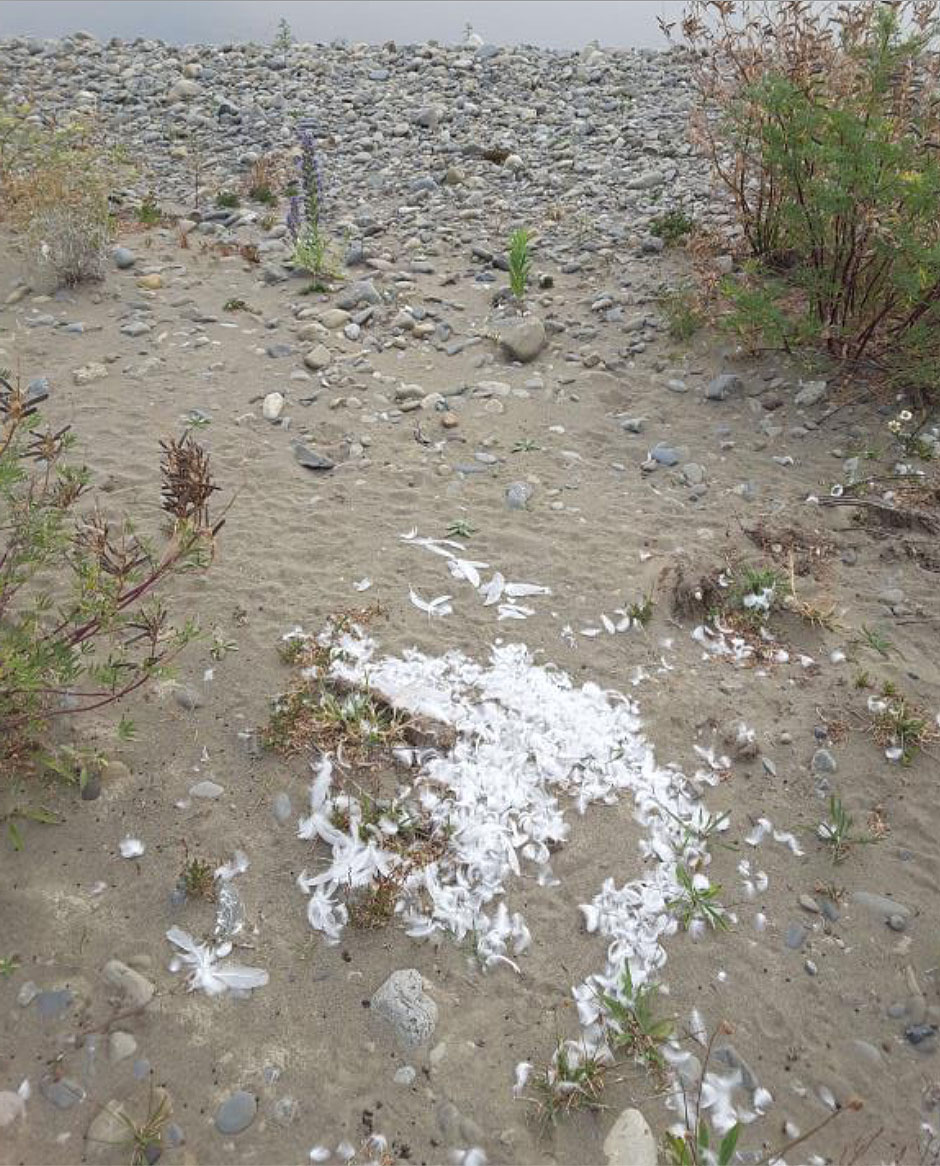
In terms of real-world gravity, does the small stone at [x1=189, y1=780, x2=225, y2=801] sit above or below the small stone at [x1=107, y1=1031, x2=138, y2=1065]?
above

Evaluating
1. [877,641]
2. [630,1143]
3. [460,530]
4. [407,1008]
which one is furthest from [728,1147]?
[460,530]

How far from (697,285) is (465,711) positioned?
14.8ft

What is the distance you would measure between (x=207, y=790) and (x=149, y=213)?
6.60 metres

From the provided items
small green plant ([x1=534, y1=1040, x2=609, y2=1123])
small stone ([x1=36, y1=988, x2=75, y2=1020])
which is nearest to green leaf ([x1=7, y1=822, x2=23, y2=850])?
small stone ([x1=36, y1=988, x2=75, y2=1020])

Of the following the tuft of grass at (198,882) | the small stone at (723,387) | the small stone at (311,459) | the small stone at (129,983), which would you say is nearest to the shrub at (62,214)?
the small stone at (311,459)

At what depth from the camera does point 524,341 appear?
21.0 ft

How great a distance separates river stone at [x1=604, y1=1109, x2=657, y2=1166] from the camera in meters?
2.51

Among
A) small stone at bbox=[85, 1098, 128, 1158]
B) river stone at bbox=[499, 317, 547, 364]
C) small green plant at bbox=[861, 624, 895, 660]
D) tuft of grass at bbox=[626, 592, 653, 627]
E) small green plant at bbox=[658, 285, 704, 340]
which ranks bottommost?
small stone at bbox=[85, 1098, 128, 1158]

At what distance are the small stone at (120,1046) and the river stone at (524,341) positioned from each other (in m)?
4.85

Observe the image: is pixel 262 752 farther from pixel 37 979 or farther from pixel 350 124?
pixel 350 124

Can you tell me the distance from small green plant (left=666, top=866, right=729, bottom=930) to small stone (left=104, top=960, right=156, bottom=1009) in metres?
1.64

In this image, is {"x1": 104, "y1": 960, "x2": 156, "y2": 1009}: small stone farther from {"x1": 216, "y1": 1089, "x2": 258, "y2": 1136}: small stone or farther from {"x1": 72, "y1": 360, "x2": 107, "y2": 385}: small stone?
{"x1": 72, "y1": 360, "x2": 107, "y2": 385}: small stone

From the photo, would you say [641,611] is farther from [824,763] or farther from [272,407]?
[272,407]

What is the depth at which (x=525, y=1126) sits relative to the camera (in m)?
2.59
